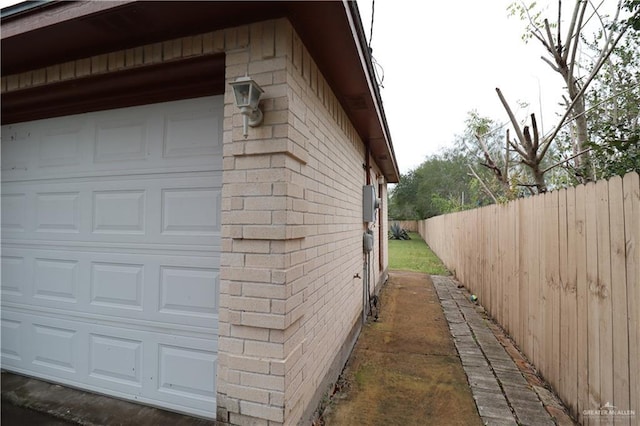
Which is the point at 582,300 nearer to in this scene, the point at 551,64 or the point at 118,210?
the point at 118,210

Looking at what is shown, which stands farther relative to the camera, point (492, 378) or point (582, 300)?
point (492, 378)

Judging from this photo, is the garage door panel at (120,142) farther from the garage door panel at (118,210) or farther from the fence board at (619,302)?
the fence board at (619,302)

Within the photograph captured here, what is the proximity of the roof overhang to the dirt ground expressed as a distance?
290 centimetres

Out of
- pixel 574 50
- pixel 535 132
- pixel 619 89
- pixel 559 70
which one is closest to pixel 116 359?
pixel 535 132

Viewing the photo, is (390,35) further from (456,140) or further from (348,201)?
(456,140)

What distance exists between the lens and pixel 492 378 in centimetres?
301

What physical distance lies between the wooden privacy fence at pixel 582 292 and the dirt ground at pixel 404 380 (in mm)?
828

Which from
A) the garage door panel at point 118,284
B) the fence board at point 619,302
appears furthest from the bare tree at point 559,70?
the garage door panel at point 118,284

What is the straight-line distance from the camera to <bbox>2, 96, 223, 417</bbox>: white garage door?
2.28m

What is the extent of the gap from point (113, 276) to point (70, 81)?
1.62 metres

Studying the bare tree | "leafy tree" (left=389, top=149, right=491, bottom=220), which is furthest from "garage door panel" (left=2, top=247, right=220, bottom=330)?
"leafy tree" (left=389, top=149, right=491, bottom=220)

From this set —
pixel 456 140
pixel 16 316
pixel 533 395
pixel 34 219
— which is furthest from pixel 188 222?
pixel 456 140

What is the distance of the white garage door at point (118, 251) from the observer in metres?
2.28

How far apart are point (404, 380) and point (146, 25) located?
145 inches
